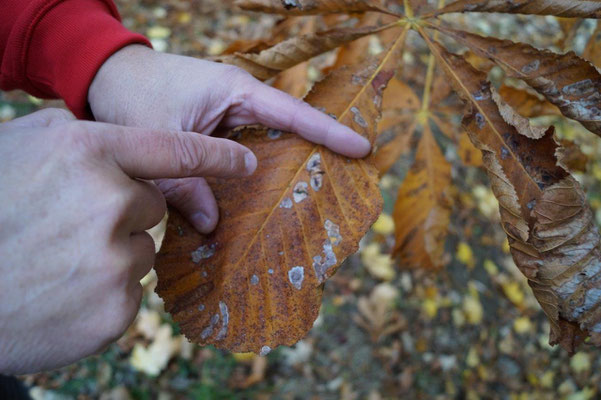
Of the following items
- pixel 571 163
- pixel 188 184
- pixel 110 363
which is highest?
pixel 571 163

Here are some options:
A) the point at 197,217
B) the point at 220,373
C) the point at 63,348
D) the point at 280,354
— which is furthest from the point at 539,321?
the point at 63,348

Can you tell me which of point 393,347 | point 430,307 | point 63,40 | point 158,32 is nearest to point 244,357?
point 393,347

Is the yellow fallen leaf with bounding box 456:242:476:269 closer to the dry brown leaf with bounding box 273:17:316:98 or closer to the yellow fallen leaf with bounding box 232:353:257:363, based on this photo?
the yellow fallen leaf with bounding box 232:353:257:363

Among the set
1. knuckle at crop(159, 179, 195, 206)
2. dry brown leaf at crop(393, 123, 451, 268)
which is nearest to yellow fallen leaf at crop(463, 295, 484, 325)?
dry brown leaf at crop(393, 123, 451, 268)

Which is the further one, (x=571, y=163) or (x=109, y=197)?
(x=571, y=163)

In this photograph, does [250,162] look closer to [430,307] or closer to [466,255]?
[430,307]

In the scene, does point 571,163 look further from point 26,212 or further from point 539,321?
point 539,321
